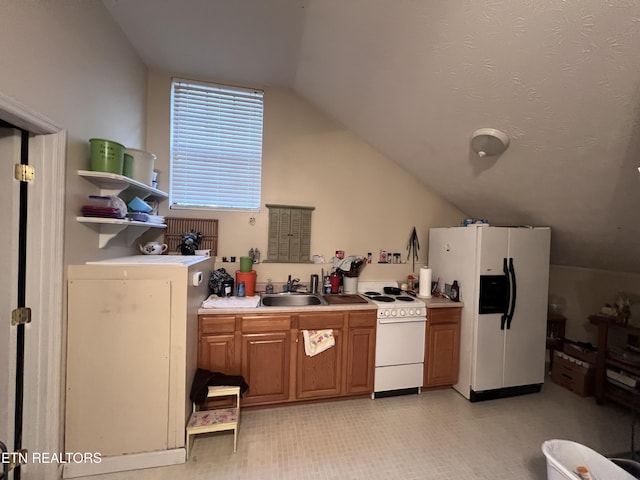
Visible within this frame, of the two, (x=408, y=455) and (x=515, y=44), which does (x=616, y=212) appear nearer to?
(x=515, y=44)

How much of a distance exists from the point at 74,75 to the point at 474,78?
2457 millimetres

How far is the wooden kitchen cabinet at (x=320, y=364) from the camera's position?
229 centimetres

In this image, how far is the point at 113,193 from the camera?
74.7 inches

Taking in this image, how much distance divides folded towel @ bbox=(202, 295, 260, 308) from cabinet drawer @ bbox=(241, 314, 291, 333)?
0.36 ft

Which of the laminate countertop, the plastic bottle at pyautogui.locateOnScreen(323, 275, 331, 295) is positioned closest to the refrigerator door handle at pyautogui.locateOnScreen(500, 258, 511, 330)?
the laminate countertop

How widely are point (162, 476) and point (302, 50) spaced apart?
10.9ft

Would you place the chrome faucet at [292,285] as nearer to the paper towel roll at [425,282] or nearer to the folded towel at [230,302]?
the folded towel at [230,302]

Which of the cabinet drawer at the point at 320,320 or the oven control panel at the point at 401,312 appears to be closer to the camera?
the cabinet drawer at the point at 320,320

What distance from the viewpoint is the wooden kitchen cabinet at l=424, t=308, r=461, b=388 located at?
101 inches

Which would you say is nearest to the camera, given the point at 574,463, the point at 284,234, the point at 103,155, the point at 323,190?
the point at 574,463

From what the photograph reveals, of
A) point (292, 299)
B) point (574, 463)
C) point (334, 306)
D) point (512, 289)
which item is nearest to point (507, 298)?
point (512, 289)

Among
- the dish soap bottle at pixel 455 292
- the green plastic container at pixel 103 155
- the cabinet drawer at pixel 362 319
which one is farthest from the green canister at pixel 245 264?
the dish soap bottle at pixel 455 292

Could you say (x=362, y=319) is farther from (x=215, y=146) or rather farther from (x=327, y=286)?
(x=215, y=146)

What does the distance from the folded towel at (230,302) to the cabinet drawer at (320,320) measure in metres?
0.44
